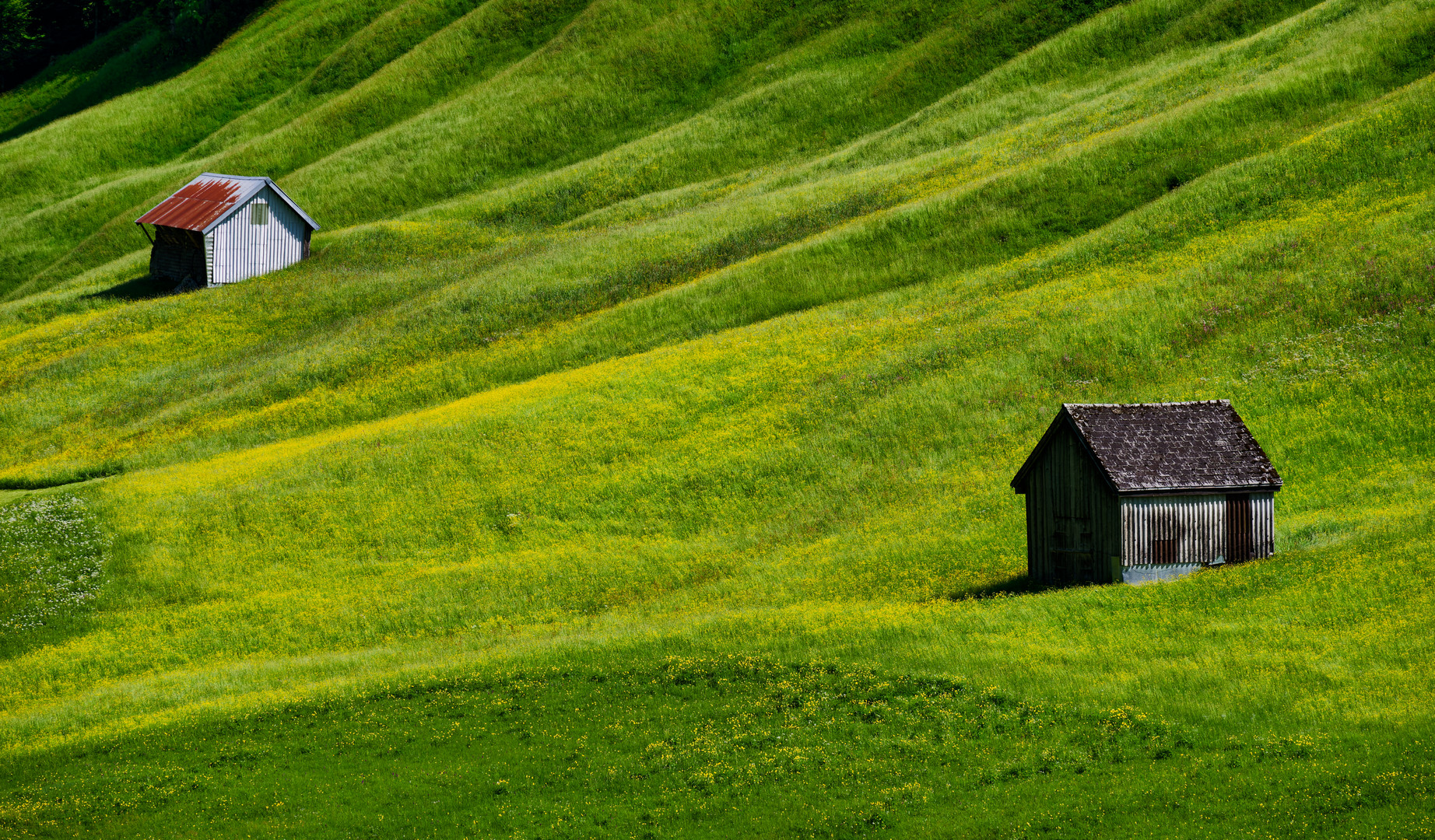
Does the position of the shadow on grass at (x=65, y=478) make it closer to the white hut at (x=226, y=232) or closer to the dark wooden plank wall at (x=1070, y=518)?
the white hut at (x=226, y=232)

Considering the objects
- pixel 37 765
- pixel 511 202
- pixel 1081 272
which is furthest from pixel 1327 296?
pixel 511 202

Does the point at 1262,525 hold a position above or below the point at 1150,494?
below

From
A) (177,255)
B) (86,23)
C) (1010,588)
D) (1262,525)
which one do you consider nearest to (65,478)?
(177,255)

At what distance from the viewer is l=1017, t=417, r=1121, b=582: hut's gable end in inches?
1226

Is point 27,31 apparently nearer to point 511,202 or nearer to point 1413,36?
point 511,202

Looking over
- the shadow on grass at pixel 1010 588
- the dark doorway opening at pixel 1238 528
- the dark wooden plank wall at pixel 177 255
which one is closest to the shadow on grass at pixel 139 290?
the dark wooden plank wall at pixel 177 255

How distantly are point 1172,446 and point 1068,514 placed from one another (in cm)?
312

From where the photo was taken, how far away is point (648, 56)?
327ft

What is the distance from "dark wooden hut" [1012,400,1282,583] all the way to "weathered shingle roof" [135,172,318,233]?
205 feet

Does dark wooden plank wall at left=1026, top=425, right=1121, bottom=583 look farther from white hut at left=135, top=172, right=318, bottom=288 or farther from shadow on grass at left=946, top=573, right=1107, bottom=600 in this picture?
white hut at left=135, top=172, right=318, bottom=288

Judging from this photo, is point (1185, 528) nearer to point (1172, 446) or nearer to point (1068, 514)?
point (1172, 446)

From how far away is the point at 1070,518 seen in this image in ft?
105

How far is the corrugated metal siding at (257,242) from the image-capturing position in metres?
79.7

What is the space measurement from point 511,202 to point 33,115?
7692 centimetres
